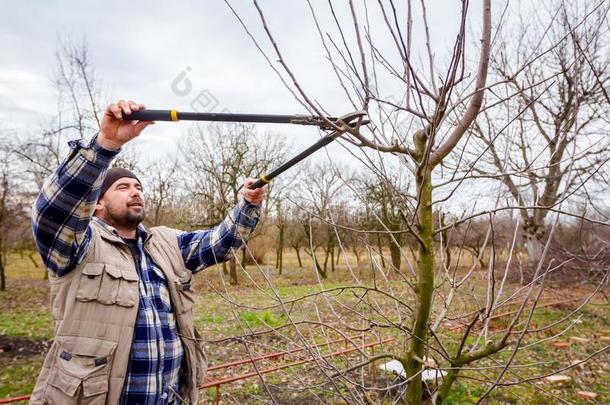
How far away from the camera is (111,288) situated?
204 centimetres

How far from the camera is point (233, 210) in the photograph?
271 cm

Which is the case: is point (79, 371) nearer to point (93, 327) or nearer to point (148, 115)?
point (93, 327)

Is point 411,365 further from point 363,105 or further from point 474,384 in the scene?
point 474,384

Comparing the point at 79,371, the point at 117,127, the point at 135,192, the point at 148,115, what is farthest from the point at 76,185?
the point at 79,371

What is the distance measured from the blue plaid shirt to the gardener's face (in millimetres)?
99

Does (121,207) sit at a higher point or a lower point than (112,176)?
lower

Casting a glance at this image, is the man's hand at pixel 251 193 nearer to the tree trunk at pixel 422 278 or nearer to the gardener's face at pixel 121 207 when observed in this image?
the gardener's face at pixel 121 207

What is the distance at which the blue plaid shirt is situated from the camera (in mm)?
1766

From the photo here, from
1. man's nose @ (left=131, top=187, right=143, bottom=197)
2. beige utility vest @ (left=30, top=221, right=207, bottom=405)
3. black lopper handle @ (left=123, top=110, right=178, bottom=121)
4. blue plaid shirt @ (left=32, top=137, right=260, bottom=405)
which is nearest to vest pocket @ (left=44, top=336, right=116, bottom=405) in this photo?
beige utility vest @ (left=30, top=221, right=207, bottom=405)

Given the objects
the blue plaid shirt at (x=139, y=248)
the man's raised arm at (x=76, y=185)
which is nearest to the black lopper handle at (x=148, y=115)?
the man's raised arm at (x=76, y=185)

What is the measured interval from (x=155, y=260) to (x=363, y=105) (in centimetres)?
165

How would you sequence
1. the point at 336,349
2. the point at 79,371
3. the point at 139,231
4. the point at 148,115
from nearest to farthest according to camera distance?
the point at 148,115 → the point at 79,371 → the point at 139,231 → the point at 336,349

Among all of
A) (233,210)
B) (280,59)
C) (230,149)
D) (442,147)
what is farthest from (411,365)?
(230,149)

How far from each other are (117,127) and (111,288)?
882 mm
